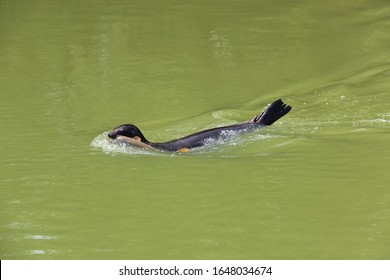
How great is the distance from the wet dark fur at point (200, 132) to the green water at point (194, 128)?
0.12m

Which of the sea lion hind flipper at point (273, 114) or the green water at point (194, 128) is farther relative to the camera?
the sea lion hind flipper at point (273, 114)

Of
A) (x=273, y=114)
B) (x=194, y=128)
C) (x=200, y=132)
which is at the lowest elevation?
(x=200, y=132)

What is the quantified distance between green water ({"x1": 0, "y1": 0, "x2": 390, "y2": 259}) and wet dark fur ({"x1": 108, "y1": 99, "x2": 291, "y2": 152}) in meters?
0.12

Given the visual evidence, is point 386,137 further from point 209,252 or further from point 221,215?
point 209,252

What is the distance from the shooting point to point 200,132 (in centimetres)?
944

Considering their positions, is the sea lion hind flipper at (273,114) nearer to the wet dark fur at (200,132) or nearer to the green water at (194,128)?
the wet dark fur at (200,132)

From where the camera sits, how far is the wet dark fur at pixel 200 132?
356 inches

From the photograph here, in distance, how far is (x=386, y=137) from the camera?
9555mm

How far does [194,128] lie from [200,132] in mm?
1027

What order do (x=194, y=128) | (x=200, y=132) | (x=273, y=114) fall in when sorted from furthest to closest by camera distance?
(x=194, y=128)
(x=273, y=114)
(x=200, y=132)

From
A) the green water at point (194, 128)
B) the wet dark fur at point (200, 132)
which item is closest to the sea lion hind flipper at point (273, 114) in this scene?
the wet dark fur at point (200, 132)

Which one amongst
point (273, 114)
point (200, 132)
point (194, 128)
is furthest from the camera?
point (194, 128)

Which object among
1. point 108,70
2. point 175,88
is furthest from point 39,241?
point 108,70

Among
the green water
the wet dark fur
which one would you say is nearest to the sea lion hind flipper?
the wet dark fur
